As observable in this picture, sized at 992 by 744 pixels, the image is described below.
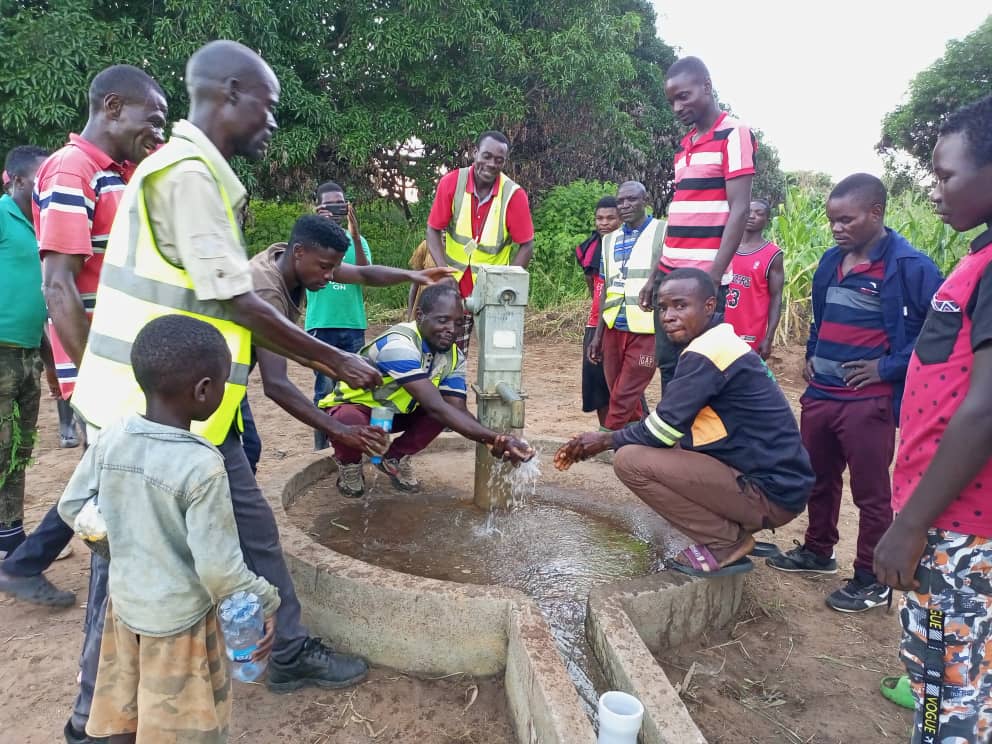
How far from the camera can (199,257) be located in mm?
1694

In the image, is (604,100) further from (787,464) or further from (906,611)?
(906,611)

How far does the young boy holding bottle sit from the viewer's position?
1.48m

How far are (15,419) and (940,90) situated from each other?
21.7m

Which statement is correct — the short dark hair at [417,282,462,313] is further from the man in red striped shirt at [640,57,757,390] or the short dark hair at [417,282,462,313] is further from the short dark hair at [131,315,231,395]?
the short dark hair at [131,315,231,395]

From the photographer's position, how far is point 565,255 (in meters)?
10.0

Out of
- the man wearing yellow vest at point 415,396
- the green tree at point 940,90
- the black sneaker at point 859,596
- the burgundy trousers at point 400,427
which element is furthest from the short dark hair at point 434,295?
the green tree at point 940,90

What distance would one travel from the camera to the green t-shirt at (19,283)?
287 cm

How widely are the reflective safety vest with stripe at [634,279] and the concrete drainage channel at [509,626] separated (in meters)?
1.78

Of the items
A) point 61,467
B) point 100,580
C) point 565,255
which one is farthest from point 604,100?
point 100,580

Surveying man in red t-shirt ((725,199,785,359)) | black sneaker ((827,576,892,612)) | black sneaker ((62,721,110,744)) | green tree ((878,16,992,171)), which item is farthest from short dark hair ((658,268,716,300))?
green tree ((878,16,992,171))

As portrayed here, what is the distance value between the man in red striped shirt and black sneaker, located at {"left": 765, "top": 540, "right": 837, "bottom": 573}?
104 centimetres

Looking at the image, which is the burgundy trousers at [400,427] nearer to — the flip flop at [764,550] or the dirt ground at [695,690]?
the dirt ground at [695,690]

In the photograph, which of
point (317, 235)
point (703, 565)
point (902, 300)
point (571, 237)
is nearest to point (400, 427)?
point (317, 235)

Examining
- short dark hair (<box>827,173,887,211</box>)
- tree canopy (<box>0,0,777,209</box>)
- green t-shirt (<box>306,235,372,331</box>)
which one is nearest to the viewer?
short dark hair (<box>827,173,887,211</box>)
